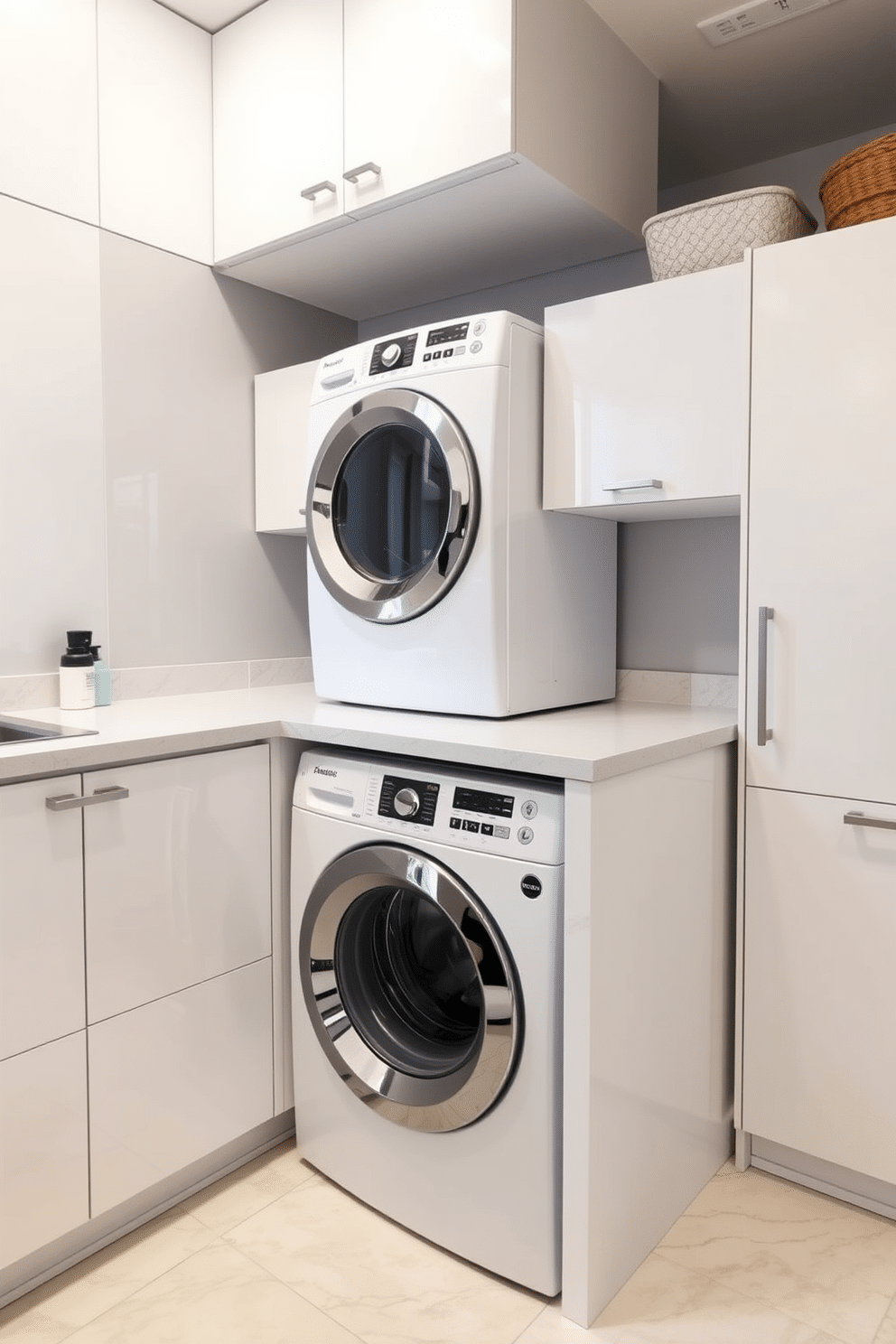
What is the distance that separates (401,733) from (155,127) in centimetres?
167

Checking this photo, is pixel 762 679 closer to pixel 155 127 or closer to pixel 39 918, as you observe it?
pixel 39 918

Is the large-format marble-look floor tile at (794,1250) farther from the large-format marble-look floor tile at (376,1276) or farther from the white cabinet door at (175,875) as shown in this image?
the white cabinet door at (175,875)

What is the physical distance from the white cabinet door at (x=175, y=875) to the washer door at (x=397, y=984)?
15 centimetres

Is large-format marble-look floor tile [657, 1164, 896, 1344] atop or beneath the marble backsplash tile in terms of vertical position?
beneath

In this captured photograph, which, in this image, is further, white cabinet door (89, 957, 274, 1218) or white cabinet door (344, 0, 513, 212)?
white cabinet door (344, 0, 513, 212)

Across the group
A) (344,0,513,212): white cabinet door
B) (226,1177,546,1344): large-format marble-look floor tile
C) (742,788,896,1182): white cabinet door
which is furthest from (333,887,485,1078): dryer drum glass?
(344,0,513,212): white cabinet door

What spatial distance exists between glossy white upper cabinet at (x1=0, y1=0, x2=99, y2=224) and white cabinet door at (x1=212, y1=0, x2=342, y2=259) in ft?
1.07

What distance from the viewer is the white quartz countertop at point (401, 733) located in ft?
4.74

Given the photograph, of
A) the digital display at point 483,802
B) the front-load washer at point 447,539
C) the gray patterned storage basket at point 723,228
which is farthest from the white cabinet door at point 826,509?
the digital display at point 483,802

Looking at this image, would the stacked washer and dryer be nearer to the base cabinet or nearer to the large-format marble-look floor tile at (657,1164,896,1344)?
the base cabinet

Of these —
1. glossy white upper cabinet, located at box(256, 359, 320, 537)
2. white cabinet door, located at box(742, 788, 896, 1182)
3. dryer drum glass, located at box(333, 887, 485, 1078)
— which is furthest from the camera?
glossy white upper cabinet, located at box(256, 359, 320, 537)

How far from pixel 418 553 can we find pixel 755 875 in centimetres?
93

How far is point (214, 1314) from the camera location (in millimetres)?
1465

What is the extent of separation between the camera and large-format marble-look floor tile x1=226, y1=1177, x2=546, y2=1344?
144cm
